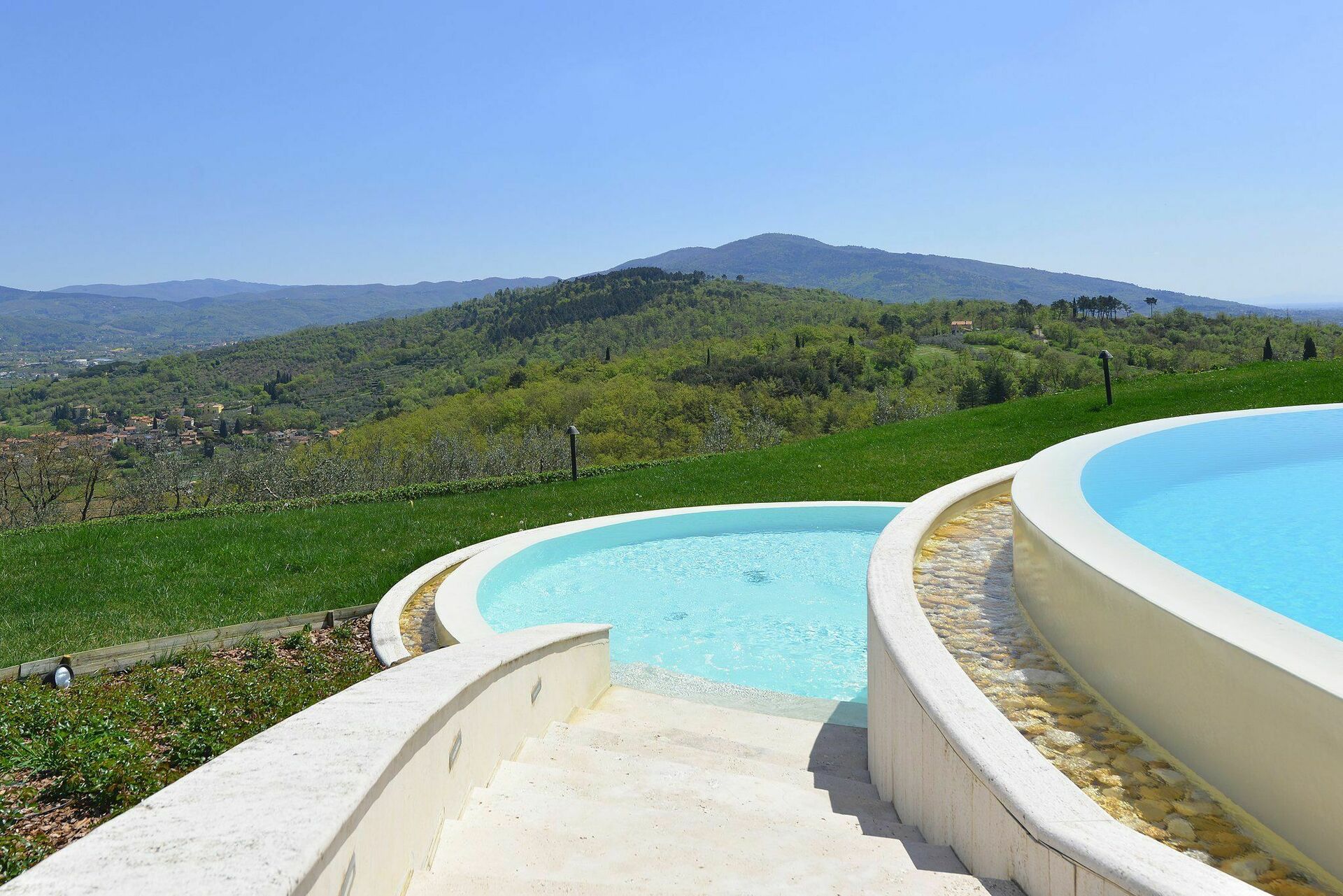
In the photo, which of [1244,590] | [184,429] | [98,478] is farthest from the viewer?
[184,429]

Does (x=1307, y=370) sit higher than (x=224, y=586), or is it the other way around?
(x=1307, y=370)

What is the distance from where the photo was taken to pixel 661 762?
278 cm

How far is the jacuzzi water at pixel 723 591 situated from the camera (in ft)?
18.0

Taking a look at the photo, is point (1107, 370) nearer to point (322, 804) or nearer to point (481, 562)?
point (481, 562)

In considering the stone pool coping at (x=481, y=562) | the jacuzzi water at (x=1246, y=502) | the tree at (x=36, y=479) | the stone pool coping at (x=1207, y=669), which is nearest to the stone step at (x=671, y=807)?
the stone pool coping at (x=1207, y=669)

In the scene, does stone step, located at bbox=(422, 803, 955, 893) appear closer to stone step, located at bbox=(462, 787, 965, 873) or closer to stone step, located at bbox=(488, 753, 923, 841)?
stone step, located at bbox=(462, 787, 965, 873)

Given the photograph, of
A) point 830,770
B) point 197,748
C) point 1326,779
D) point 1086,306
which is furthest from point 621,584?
point 1086,306

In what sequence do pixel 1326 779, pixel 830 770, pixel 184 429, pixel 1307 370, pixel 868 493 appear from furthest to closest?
pixel 184 429 → pixel 1307 370 → pixel 868 493 → pixel 830 770 → pixel 1326 779

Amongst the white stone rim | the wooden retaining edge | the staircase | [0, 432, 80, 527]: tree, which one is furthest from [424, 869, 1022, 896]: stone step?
[0, 432, 80, 527]: tree

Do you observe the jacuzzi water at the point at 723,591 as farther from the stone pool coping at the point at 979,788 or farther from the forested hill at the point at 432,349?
the forested hill at the point at 432,349

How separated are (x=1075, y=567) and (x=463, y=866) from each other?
236 cm

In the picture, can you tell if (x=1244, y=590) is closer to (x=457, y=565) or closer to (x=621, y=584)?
(x=621, y=584)

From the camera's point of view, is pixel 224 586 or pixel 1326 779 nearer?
pixel 1326 779

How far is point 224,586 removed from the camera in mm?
6621
